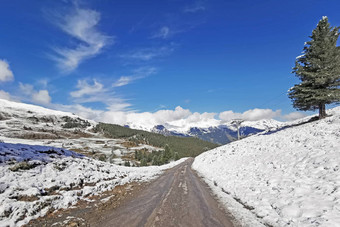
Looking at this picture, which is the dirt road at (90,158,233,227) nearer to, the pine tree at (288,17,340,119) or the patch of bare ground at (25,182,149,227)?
the patch of bare ground at (25,182,149,227)

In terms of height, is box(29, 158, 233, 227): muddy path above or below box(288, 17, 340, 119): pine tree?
below

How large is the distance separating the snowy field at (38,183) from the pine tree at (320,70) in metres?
27.8

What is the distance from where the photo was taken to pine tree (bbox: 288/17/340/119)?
74.2ft

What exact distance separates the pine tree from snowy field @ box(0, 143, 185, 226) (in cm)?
2777

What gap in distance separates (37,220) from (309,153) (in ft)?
52.4

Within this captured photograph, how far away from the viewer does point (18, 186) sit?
8.23 m

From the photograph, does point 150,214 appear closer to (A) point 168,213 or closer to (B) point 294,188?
(A) point 168,213

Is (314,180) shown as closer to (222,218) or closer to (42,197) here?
(222,218)

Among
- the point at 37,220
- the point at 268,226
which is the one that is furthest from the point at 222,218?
the point at 37,220

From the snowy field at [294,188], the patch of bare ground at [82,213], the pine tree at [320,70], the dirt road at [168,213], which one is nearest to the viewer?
the snowy field at [294,188]

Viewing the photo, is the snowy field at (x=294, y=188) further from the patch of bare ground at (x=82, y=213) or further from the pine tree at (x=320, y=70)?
the pine tree at (x=320, y=70)

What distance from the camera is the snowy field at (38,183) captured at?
718 cm

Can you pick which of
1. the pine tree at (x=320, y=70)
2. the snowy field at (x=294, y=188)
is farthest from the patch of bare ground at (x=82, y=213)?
the pine tree at (x=320, y=70)

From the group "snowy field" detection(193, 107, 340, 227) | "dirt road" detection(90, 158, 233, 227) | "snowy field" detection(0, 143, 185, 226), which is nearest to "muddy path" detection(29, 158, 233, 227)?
"dirt road" detection(90, 158, 233, 227)
